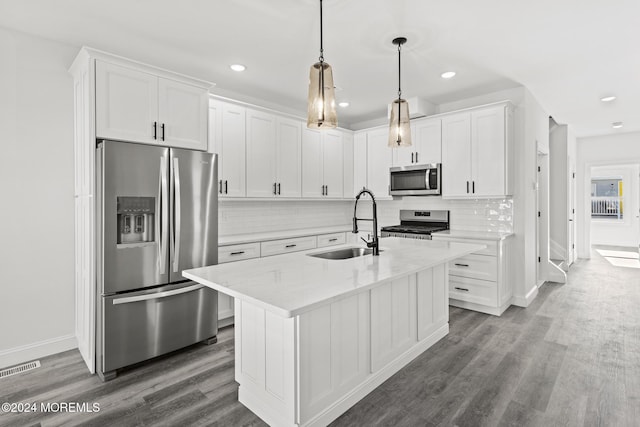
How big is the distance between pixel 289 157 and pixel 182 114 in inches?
65.7

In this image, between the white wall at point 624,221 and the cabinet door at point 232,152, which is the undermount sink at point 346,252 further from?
the white wall at point 624,221

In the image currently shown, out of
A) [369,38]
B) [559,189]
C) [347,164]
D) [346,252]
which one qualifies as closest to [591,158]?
[559,189]

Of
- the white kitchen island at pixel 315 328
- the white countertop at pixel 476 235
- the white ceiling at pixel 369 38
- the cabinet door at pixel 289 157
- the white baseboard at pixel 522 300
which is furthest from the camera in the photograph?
the cabinet door at pixel 289 157

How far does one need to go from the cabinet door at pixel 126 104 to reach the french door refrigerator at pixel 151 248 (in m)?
0.14

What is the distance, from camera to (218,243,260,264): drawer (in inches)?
133

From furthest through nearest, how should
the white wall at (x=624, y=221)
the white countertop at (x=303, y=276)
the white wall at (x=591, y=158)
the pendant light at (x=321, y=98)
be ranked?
the white wall at (x=624, y=221) → the white wall at (x=591, y=158) → the pendant light at (x=321, y=98) → the white countertop at (x=303, y=276)

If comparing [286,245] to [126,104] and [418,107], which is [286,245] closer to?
[126,104]

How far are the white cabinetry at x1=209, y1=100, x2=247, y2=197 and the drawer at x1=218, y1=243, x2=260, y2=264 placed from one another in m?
0.62

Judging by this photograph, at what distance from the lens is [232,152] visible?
376 centimetres

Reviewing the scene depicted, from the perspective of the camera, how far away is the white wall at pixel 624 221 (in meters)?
8.66

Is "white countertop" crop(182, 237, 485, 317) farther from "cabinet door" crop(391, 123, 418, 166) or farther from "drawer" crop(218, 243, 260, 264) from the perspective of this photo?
"cabinet door" crop(391, 123, 418, 166)

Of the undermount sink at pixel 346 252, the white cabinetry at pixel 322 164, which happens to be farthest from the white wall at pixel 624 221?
the undermount sink at pixel 346 252

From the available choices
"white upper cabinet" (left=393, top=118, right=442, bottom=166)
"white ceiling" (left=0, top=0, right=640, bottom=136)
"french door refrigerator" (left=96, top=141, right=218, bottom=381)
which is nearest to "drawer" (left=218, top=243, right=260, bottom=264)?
"french door refrigerator" (left=96, top=141, right=218, bottom=381)

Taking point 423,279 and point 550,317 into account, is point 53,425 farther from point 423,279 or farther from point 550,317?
point 550,317
